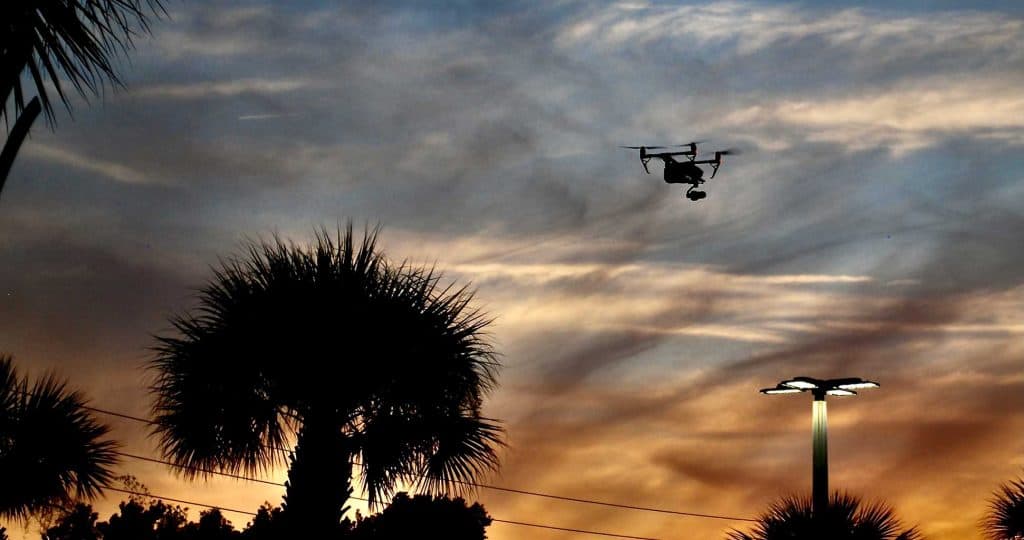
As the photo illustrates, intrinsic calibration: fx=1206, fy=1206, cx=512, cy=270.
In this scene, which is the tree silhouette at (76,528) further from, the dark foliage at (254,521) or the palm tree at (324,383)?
the palm tree at (324,383)

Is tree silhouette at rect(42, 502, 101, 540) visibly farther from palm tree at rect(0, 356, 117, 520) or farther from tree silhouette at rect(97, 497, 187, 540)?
palm tree at rect(0, 356, 117, 520)

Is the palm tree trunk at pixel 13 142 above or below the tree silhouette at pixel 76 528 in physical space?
below

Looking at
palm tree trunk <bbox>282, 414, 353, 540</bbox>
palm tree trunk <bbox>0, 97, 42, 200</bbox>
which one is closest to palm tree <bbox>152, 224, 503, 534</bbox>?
palm tree trunk <bbox>282, 414, 353, 540</bbox>

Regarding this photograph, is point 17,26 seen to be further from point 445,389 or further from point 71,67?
point 445,389

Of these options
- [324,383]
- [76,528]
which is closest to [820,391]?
[324,383]

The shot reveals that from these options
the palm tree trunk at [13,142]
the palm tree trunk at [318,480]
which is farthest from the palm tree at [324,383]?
the palm tree trunk at [13,142]
